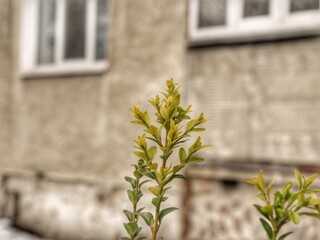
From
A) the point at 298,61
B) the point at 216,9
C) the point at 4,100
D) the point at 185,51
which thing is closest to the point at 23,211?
the point at 4,100

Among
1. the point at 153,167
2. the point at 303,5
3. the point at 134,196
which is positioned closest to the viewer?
the point at 153,167

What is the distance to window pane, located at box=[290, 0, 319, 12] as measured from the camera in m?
5.65

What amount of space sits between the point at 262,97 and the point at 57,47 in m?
3.18

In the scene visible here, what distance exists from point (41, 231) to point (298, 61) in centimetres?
407

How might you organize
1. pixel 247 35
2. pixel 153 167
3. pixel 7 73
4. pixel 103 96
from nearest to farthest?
pixel 153 167, pixel 247 35, pixel 103 96, pixel 7 73

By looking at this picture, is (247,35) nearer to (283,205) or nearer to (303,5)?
(303,5)

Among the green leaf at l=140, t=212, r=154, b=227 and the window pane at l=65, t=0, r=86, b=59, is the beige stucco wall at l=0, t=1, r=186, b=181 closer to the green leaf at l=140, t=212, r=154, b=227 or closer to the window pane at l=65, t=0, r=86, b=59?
the window pane at l=65, t=0, r=86, b=59

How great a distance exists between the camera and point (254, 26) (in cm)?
597

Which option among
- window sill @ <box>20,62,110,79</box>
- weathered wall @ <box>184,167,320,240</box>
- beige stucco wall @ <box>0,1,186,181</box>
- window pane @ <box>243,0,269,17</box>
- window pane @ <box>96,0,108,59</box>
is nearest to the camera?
weathered wall @ <box>184,167,320,240</box>

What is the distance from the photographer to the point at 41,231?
7742 millimetres

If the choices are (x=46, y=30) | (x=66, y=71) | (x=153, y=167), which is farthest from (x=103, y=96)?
(x=153, y=167)

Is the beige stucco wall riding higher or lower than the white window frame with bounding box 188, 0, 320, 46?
lower

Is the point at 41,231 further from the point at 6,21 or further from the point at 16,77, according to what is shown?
the point at 6,21

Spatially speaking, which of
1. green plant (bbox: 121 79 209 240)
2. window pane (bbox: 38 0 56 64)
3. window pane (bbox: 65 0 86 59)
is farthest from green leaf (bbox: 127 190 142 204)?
window pane (bbox: 38 0 56 64)
